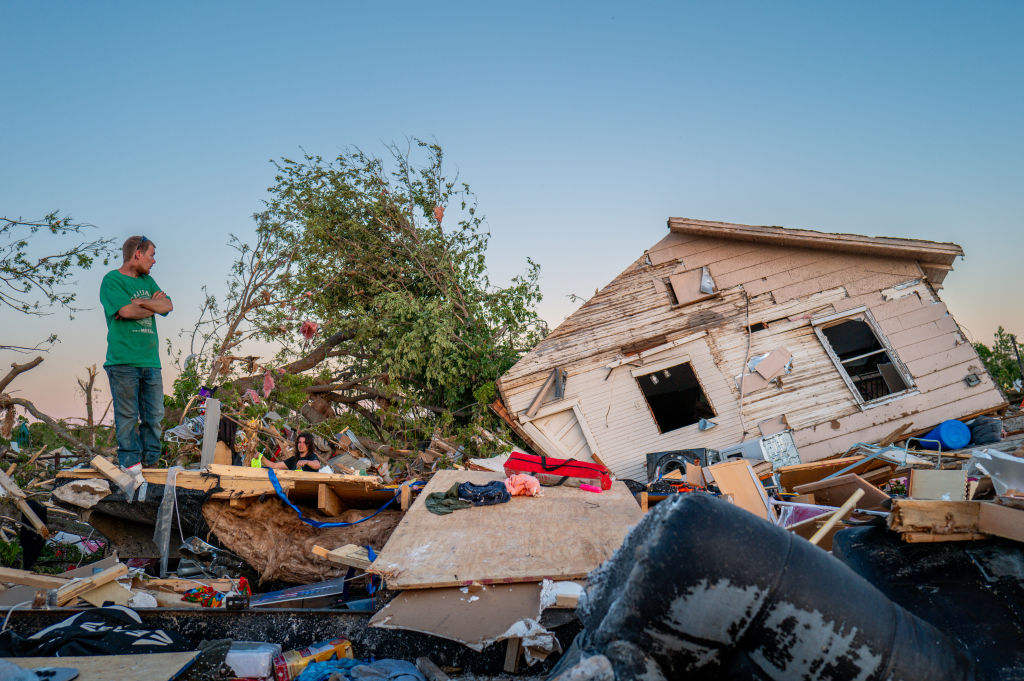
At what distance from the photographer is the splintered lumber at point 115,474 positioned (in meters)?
5.27

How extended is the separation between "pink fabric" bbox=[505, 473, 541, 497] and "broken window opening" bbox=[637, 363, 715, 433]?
6725 mm

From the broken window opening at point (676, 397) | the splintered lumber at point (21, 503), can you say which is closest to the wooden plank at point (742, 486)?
the broken window opening at point (676, 397)

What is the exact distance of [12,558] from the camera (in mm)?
7383

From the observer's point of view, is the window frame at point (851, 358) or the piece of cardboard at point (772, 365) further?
the piece of cardboard at point (772, 365)

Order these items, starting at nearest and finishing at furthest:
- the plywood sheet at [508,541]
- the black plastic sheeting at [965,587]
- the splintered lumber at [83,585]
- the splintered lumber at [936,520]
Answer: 1. the black plastic sheeting at [965,587]
2. the splintered lumber at [936,520]
3. the plywood sheet at [508,541]
4. the splintered lumber at [83,585]

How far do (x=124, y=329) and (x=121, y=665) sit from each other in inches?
130

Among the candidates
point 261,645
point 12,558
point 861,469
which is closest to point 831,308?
point 861,469

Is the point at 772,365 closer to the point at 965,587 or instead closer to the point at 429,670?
the point at 429,670

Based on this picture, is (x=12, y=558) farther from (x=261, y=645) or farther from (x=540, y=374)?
(x=540, y=374)

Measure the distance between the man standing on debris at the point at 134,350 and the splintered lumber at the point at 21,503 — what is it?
74 cm

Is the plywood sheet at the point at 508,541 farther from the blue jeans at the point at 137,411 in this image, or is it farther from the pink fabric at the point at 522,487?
the blue jeans at the point at 137,411

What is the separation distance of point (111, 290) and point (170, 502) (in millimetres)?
2001

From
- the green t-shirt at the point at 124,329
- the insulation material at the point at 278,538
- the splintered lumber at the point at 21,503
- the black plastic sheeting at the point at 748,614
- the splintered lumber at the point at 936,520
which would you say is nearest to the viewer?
the black plastic sheeting at the point at 748,614

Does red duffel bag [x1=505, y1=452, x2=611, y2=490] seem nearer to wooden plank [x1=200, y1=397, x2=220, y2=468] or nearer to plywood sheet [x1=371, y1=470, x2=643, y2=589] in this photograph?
plywood sheet [x1=371, y1=470, x2=643, y2=589]
